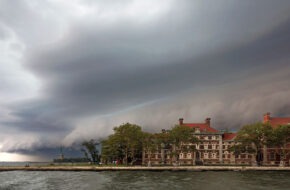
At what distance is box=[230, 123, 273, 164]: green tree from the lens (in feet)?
427

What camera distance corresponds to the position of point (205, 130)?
161 metres

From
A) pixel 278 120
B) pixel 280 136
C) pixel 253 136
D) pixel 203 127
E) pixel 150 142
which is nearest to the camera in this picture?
pixel 280 136

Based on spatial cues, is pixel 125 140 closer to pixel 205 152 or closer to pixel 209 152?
pixel 205 152

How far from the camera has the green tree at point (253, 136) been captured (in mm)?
130125

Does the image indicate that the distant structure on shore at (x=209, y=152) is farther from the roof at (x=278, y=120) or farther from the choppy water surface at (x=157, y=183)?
the choppy water surface at (x=157, y=183)

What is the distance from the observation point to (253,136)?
131500mm

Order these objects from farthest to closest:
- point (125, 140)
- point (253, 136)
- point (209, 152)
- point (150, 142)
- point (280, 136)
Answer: point (209, 152) < point (150, 142) < point (125, 140) < point (253, 136) < point (280, 136)

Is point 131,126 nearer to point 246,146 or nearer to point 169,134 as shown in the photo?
point 169,134

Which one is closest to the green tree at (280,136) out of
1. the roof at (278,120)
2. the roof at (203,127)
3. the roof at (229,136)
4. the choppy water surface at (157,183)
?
the roof at (278,120)

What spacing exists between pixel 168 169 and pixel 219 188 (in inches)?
2295

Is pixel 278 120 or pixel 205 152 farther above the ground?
pixel 278 120

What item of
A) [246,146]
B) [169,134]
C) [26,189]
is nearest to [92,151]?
[169,134]

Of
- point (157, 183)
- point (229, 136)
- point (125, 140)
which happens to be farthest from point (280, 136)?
point (157, 183)

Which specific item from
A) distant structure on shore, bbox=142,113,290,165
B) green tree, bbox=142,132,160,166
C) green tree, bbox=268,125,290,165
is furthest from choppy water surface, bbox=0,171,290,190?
distant structure on shore, bbox=142,113,290,165
